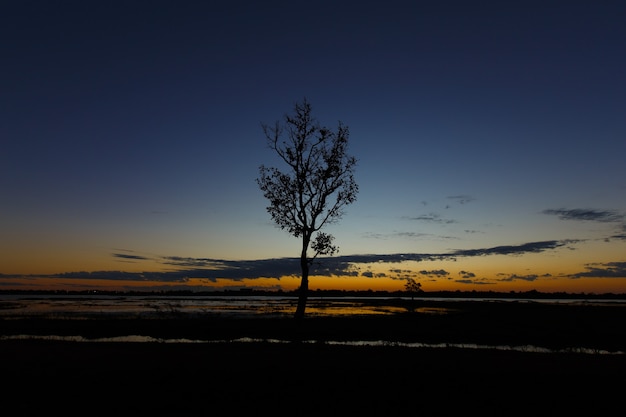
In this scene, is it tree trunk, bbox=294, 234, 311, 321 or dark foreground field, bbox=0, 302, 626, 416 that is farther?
tree trunk, bbox=294, 234, 311, 321

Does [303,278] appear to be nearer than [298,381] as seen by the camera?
No

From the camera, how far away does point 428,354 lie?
2147cm

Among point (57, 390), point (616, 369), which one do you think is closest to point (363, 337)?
point (616, 369)

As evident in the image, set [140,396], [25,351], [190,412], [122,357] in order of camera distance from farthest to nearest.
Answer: [25,351], [122,357], [140,396], [190,412]

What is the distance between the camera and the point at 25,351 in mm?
20781

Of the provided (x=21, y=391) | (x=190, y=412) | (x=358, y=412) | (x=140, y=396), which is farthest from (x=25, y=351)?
(x=358, y=412)

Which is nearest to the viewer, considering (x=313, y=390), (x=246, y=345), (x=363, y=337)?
(x=313, y=390)

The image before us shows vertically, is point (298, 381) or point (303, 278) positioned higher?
point (303, 278)

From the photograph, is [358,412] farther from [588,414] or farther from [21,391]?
[21,391]

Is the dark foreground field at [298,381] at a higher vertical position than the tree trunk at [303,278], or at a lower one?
lower

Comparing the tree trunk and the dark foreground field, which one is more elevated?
the tree trunk

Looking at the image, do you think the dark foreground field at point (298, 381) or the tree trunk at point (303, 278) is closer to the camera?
the dark foreground field at point (298, 381)

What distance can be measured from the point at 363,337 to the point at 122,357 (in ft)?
67.2

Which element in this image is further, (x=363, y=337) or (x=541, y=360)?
(x=363, y=337)
